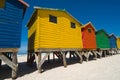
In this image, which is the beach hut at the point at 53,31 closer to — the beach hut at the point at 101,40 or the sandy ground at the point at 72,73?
the sandy ground at the point at 72,73

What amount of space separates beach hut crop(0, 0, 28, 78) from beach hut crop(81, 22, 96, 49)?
34.6ft

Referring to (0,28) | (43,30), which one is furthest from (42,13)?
(0,28)

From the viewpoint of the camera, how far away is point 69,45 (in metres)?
14.9

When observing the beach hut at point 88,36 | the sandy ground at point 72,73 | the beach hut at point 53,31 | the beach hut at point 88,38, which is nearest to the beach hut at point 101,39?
the beach hut at point 88,38

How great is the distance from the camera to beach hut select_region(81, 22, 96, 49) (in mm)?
18381

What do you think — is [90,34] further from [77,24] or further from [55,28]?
[55,28]

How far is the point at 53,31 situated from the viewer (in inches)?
514

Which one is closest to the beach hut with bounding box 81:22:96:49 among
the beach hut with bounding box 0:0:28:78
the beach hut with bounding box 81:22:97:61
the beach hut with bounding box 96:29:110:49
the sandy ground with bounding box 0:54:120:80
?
the beach hut with bounding box 81:22:97:61

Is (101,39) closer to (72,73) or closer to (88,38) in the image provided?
(88,38)

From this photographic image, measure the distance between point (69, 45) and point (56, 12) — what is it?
4.13 meters

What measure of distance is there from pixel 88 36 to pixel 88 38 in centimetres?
33

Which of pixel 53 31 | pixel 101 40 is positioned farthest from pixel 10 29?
pixel 101 40

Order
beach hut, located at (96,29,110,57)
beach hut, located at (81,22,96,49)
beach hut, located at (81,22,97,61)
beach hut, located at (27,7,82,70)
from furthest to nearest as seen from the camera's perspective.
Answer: beach hut, located at (96,29,110,57) < beach hut, located at (81,22,96,49) < beach hut, located at (81,22,97,61) < beach hut, located at (27,7,82,70)

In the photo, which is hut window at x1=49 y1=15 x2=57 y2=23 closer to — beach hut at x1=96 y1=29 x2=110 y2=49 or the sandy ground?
the sandy ground
